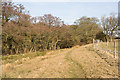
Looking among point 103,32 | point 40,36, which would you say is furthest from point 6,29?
point 103,32

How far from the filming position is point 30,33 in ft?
73.6

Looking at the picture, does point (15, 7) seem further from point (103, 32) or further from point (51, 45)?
point (103, 32)

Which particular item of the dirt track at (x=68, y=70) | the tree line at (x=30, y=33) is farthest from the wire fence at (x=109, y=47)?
the tree line at (x=30, y=33)

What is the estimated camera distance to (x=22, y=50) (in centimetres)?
2295

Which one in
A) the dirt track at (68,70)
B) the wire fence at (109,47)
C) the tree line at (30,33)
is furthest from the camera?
the tree line at (30,33)

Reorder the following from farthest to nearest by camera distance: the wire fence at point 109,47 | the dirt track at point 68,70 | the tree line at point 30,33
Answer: the tree line at point 30,33 < the wire fence at point 109,47 < the dirt track at point 68,70

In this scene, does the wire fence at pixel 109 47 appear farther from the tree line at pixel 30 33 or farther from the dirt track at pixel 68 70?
the tree line at pixel 30 33

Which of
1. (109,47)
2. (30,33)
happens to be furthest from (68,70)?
(30,33)

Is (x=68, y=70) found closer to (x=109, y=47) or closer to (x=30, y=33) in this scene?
(x=109, y=47)

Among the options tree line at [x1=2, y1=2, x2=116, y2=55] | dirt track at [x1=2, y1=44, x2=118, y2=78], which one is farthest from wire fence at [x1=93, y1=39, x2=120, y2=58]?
tree line at [x1=2, y1=2, x2=116, y2=55]

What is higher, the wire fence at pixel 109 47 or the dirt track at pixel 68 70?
the wire fence at pixel 109 47

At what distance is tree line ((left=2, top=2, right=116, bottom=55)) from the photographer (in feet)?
63.9

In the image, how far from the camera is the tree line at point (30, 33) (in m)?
19.5

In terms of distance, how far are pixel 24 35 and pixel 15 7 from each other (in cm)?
535
